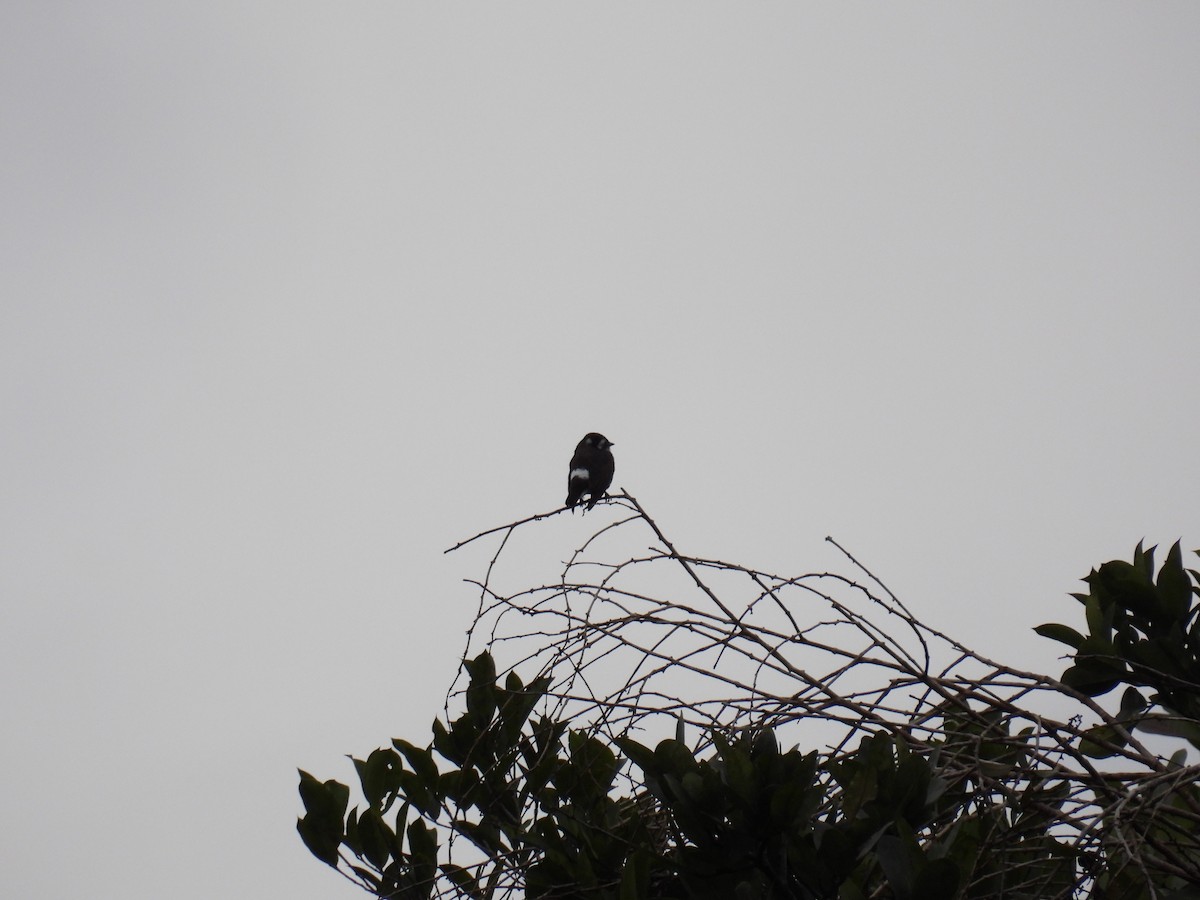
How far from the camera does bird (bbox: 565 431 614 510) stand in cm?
752

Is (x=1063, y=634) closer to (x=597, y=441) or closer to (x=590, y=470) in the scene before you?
(x=590, y=470)

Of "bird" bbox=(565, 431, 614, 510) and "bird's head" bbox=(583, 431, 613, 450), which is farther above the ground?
"bird's head" bbox=(583, 431, 613, 450)

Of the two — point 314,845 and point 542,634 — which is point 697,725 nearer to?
point 542,634

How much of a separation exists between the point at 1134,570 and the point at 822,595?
33.1 inches

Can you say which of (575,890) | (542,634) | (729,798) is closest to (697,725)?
(729,798)

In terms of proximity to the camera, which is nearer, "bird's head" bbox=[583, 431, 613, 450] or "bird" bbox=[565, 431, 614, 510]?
"bird" bbox=[565, 431, 614, 510]

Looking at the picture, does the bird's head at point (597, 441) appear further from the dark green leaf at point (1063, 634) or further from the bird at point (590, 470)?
the dark green leaf at point (1063, 634)

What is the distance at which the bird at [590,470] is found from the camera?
24.7 feet

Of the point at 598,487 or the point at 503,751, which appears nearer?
the point at 503,751

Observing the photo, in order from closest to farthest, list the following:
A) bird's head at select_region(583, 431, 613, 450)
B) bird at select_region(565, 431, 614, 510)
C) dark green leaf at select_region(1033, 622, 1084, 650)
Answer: dark green leaf at select_region(1033, 622, 1084, 650)
bird at select_region(565, 431, 614, 510)
bird's head at select_region(583, 431, 613, 450)

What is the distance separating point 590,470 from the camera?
7680mm

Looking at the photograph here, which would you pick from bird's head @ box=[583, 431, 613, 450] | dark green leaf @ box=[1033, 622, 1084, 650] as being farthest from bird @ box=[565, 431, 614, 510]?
dark green leaf @ box=[1033, 622, 1084, 650]

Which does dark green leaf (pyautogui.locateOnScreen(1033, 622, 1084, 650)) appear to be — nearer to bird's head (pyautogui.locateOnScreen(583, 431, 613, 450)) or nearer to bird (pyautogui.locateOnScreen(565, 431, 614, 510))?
bird (pyautogui.locateOnScreen(565, 431, 614, 510))

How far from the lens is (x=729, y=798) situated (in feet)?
5.62
